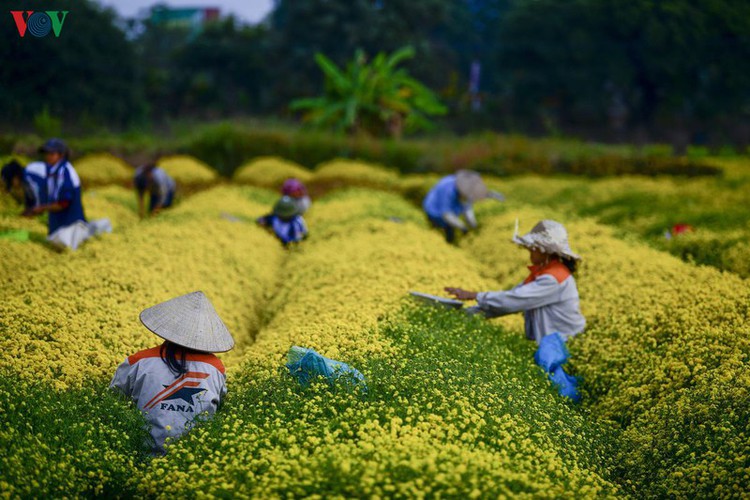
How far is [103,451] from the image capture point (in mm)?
5055

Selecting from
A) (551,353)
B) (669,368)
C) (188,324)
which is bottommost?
(551,353)

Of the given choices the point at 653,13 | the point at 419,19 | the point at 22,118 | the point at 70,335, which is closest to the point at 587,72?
the point at 653,13

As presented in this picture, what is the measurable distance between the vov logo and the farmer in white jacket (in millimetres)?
6903

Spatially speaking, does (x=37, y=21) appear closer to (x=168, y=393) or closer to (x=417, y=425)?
(x=168, y=393)

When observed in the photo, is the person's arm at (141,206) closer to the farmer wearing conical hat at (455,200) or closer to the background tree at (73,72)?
the background tree at (73,72)

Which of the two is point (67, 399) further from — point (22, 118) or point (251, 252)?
point (22, 118)

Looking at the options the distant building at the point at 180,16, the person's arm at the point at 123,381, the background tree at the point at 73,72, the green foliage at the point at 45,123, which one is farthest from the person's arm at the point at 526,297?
the distant building at the point at 180,16

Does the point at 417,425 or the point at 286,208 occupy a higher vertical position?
the point at 417,425

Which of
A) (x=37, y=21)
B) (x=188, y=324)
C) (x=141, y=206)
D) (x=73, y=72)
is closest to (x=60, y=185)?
(x=37, y=21)

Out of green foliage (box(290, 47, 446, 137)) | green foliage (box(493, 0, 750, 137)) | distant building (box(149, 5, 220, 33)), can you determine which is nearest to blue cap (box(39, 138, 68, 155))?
green foliage (box(290, 47, 446, 137))

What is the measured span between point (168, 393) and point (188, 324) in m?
0.52

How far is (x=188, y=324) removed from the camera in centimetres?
554

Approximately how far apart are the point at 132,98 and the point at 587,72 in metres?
28.7

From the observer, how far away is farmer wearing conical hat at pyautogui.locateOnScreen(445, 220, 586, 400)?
7.43 metres
